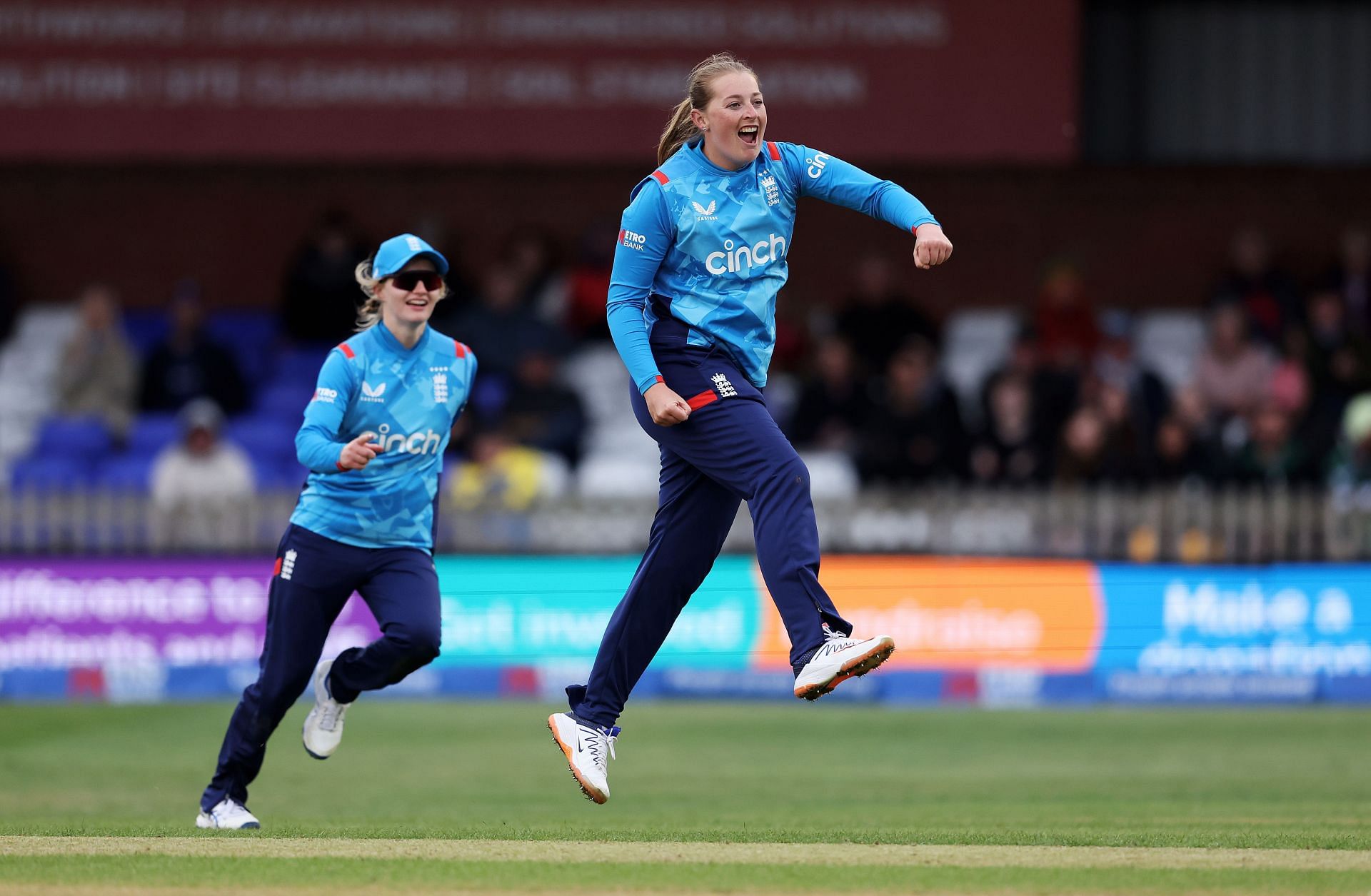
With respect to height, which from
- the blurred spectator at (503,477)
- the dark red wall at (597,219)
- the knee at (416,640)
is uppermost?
the dark red wall at (597,219)

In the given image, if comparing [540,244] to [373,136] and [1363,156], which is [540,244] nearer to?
[373,136]

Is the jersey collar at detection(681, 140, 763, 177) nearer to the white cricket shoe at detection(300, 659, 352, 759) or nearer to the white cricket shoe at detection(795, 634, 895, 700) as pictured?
the white cricket shoe at detection(795, 634, 895, 700)

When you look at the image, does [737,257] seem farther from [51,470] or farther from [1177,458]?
[51,470]

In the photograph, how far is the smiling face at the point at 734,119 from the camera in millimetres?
6410

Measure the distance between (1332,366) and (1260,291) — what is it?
58.1 inches

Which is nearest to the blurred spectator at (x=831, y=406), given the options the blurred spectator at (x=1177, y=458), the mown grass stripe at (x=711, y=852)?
the blurred spectator at (x=1177, y=458)

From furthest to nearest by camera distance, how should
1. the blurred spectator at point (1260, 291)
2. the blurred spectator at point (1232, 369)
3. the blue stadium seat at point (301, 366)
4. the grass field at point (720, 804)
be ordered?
the blue stadium seat at point (301, 366) → the blurred spectator at point (1260, 291) → the blurred spectator at point (1232, 369) → the grass field at point (720, 804)

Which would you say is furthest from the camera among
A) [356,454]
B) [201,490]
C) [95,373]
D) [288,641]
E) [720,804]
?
[95,373]

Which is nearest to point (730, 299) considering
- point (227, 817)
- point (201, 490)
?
point (227, 817)

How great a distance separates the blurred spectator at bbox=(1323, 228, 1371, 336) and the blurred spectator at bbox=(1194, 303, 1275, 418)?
4.22 feet

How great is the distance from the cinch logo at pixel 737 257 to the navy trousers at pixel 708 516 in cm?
27

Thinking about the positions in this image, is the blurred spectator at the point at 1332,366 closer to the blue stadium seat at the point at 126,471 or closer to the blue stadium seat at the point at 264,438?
the blue stadium seat at the point at 264,438

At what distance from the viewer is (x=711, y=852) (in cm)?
630

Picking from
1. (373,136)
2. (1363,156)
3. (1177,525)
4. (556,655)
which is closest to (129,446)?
(373,136)
